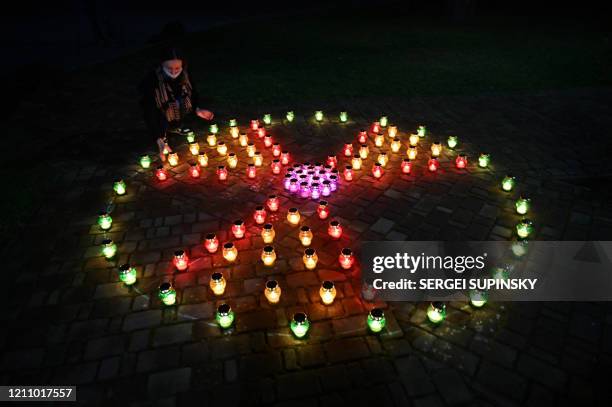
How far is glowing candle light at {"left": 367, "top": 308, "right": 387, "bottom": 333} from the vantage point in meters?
3.98

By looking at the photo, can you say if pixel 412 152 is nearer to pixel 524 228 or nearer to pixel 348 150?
pixel 348 150

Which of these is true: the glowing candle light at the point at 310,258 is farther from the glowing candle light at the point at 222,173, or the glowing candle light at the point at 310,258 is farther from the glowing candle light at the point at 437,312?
the glowing candle light at the point at 222,173

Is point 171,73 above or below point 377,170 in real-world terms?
above

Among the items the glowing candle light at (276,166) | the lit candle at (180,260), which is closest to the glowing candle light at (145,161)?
the glowing candle light at (276,166)

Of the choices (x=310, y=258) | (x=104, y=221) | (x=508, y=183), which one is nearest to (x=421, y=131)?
(x=508, y=183)

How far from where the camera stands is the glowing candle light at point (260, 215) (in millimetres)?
5730

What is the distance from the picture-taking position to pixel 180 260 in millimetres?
4867

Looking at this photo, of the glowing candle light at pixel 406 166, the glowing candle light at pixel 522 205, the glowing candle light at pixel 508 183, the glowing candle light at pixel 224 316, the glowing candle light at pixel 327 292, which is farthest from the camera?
the glowing candle light at pixel 406 166

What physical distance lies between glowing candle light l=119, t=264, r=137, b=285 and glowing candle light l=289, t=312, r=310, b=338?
87.3 inches

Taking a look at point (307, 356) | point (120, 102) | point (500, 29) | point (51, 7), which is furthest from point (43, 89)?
point (500, 29)

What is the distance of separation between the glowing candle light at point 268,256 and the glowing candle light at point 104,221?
104 inches

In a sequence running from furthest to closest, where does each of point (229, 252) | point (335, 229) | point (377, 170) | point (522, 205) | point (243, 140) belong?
point (243, 140) < point (377, 170) < point (522, 205) < point (335, 229) < point (229, 252)

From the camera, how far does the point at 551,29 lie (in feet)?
67.8

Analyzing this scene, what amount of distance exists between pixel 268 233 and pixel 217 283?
1110mm
